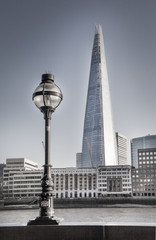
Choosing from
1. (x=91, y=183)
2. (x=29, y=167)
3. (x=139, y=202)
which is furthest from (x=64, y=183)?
(x=139, y=202)

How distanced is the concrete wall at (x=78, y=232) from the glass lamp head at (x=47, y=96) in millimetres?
3291

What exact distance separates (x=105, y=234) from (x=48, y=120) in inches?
138

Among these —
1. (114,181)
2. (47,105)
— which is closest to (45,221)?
(47,105)

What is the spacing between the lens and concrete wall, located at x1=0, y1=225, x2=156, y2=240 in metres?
6.67

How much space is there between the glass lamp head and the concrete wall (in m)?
3.29

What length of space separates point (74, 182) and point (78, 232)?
174m

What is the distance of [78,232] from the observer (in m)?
6.92

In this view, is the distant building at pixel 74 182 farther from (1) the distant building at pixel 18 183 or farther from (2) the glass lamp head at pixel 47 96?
(2) the glass lamp head at pixel 47 96

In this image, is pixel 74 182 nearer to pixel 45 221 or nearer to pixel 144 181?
pixel 144 181

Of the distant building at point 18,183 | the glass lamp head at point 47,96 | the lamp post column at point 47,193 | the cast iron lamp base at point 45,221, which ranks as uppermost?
the glass lamp head at point 47,96

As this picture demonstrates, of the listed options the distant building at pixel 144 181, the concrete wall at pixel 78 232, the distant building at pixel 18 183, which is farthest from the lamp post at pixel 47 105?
the distant building at pixel 144 181

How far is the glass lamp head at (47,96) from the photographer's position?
28.5ft

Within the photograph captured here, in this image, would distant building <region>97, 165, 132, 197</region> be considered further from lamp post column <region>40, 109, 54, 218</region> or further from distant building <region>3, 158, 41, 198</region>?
lamp post column <region>40, 109, 54, 218</region>

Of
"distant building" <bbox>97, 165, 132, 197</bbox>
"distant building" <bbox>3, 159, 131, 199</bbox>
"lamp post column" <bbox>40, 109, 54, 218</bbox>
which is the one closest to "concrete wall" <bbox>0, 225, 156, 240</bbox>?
"lamp post column" <bbox>40, 109, 54, 218</bbox>
